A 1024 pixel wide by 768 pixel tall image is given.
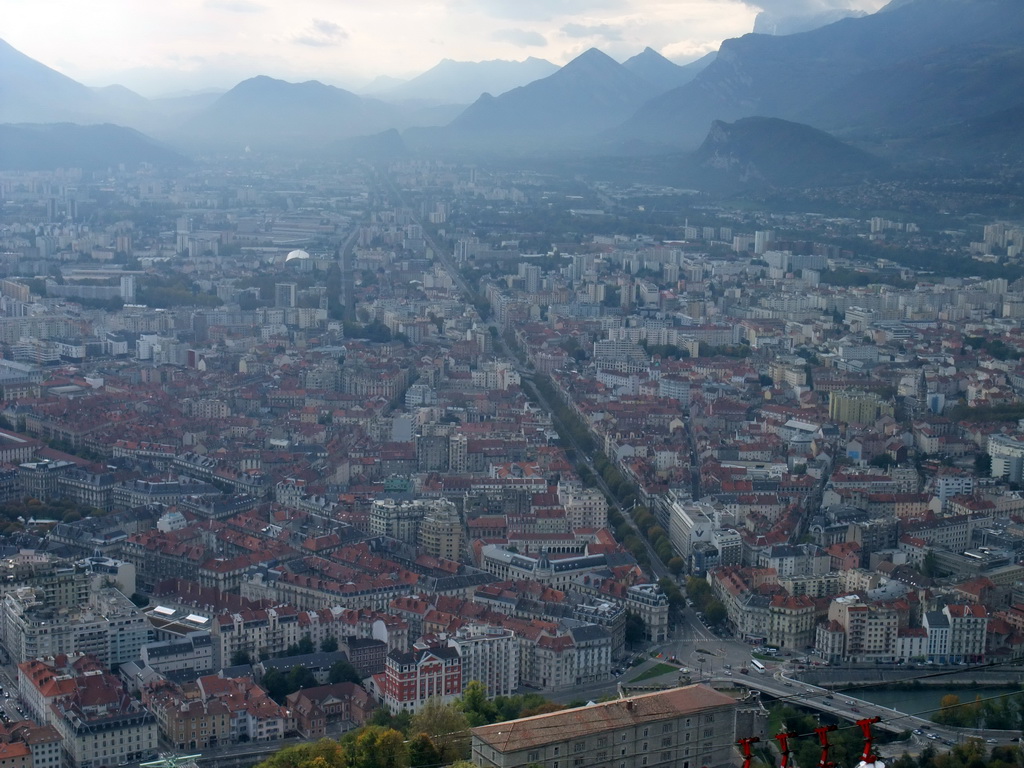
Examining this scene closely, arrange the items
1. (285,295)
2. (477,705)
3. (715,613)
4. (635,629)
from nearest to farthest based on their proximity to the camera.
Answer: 1. (477,705)
2. (635,629)
3. (715,613)
4. (285,295)

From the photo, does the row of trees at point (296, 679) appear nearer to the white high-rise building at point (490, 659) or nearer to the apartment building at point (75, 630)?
the white high-rise building at point (490, 659)

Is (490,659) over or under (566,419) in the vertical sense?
under

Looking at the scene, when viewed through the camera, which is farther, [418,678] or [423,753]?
[418,678]

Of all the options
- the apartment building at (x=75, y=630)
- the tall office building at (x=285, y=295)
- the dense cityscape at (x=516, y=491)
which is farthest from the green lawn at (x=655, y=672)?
the tall office building at (x=285, y=295)

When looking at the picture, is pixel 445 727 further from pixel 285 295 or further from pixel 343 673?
Answer: pixel 285 295

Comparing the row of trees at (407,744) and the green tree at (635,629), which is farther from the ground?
the row of trees at (407,744)

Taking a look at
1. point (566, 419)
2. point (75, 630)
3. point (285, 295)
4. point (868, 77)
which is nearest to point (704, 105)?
point (868, 77)
